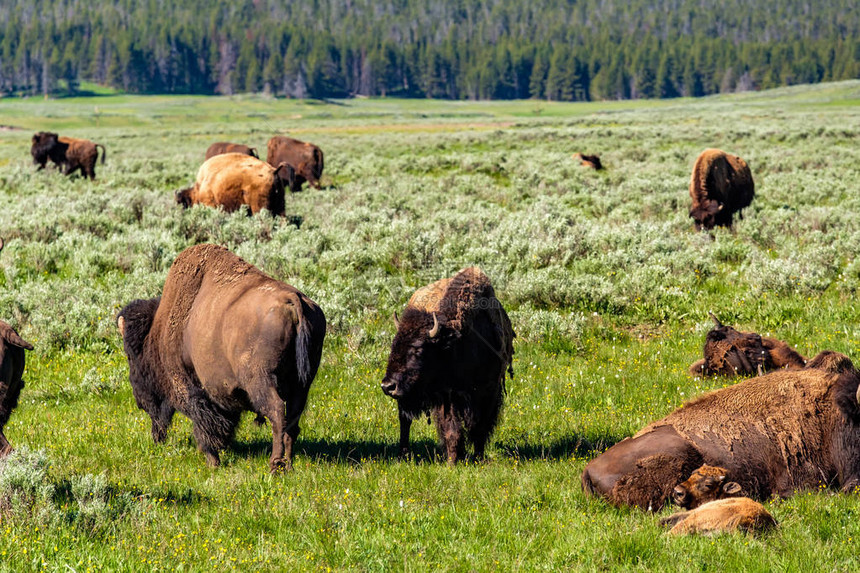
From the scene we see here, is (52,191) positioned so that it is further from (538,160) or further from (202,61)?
(202,61)

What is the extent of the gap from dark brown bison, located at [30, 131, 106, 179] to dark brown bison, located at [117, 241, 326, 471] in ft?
77.6

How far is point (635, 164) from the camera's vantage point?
98.3 ft

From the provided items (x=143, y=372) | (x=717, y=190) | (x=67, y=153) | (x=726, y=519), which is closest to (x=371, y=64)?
(x=67, y=153)

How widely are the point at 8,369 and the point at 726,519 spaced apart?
4598mm

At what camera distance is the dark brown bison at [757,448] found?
5082 mm

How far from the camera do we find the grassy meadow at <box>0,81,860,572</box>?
438 centimetres

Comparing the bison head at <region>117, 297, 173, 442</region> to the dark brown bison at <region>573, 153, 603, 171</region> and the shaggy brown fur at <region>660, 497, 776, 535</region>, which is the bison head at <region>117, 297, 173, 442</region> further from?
the dark brown bison at <region>573, 153, 603, 171</region>

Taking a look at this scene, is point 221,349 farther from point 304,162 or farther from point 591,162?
point 591,162

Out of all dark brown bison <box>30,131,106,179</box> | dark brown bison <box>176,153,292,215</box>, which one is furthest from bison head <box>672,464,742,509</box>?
dark brown bison <box>30,131,106,179</box>

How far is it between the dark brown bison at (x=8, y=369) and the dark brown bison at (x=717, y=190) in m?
14.0

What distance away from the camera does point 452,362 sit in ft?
20.2

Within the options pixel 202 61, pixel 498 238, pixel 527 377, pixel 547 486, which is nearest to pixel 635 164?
pixel 498 238

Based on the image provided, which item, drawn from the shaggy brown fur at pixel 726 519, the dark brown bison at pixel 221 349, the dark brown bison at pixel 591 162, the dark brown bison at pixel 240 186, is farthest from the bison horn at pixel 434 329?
the dark brown bison at pixel 591 162

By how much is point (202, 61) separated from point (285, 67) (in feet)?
81.0
